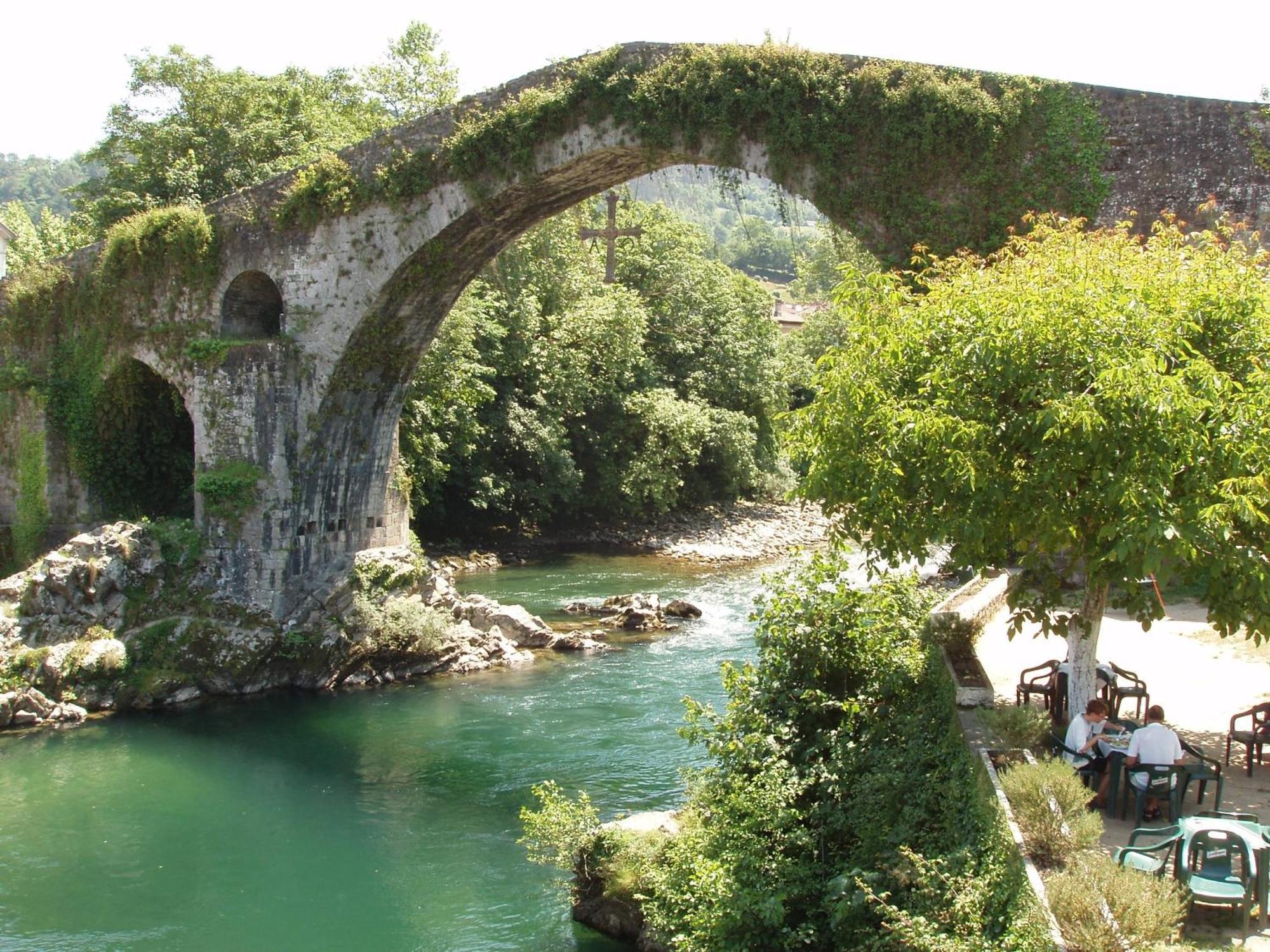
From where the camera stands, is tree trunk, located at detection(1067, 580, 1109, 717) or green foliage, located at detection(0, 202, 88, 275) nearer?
tree trunk, located at detection(1067, 580, 1109, 717)

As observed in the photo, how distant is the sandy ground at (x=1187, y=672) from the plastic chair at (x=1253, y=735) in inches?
4.0

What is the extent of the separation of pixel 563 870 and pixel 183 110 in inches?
728

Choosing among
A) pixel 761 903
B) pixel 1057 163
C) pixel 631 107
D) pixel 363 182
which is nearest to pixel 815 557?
pixel 761 903

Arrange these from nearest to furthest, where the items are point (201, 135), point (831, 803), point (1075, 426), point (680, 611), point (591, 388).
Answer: point (1075, 426) → point (831, 803) → point (680, 611) → point (201, 135) → point (591, 388)

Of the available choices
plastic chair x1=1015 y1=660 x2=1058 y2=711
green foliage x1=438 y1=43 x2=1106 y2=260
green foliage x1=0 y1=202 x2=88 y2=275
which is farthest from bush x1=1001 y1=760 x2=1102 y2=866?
green foliage x1=0 y1=202 x2=88 y2=275

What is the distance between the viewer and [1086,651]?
27.1 ft

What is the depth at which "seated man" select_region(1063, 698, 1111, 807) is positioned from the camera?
24.5ft

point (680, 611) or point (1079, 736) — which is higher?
point (1079, 736)

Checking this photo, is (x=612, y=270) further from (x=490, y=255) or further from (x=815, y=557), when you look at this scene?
(x=815, y=557)

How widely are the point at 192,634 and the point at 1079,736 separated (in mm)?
11786

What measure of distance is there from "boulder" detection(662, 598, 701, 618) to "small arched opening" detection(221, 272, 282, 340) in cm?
721

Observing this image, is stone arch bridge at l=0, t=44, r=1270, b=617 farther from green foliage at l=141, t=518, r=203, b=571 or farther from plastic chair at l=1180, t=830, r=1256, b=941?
plastic chair at l=1180, t=830, r=1256, b=941

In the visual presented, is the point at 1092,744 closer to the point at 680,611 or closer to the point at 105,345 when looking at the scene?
the point at 680,611

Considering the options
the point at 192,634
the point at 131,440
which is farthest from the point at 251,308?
the point at 192,634
